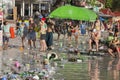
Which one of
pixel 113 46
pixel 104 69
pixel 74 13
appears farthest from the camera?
pixel 74 13

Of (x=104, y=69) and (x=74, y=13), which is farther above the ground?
(x=104, y=69)

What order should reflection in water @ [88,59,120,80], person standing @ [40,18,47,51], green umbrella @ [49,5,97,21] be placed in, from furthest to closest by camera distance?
1. green umbrella @ [49,5,97,21]
2. person standing @ [40,18,47,51]
3. reflection in water @ [88,59,120,80]

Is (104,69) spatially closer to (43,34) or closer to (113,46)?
(113,46)

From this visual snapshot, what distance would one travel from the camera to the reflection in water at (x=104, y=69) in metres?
15.0

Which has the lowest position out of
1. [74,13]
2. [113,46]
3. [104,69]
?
[74,13]

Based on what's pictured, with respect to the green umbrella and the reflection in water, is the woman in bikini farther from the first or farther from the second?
the green umbrella

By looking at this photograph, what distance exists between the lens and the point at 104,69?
17.3 m

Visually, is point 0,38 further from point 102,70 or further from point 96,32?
point 102,70

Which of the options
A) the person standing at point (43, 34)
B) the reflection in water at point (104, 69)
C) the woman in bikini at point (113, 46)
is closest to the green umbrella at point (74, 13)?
the person standing at point (43, 34)

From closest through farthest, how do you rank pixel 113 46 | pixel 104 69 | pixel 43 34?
1. pixel 104 69
2. pixel 113 46
3. pixel 43 34

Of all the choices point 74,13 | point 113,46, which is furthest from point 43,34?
point 74,13

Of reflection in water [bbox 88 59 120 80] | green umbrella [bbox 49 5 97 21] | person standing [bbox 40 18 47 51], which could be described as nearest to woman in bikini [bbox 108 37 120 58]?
reflection in water [bbox 88 59 120 80]

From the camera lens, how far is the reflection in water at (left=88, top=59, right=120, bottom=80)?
1496 cm

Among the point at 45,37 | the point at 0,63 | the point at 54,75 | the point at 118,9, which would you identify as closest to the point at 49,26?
the point at 45,37
